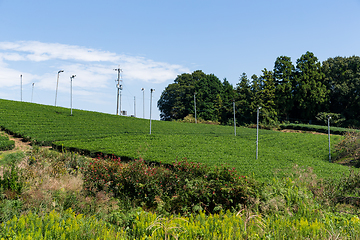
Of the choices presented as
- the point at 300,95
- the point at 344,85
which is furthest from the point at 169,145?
the point at 344,85

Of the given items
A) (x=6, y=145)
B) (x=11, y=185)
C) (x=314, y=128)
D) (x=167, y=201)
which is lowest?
(x=167, y=201)

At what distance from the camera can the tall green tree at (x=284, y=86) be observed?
51.7 meters

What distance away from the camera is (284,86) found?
170ft

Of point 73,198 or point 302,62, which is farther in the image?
point 302,62

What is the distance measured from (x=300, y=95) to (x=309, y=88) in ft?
6.51

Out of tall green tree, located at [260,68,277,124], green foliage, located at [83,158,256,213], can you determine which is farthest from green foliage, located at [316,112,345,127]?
green foliage, located at [83,158,256,213]

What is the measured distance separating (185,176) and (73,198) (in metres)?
3.72

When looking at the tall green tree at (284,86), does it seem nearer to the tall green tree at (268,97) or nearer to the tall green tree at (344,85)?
the tall green tree at (268,97)

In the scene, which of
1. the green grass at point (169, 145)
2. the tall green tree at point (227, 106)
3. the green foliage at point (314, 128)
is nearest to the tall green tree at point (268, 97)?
the green foliage at point (314, 128)

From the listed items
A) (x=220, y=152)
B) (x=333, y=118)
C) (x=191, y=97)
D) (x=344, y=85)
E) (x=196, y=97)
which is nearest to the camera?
(x=220, y=152)

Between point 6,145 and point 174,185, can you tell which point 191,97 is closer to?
point 6,145

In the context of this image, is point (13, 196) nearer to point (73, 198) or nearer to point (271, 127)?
point (73, 198)

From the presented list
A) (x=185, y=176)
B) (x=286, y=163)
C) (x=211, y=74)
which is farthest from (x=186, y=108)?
(x=185, y=176)

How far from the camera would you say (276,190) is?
691 centimetres
